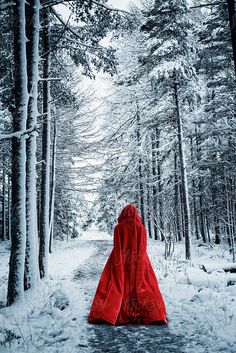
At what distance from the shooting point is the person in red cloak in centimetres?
474

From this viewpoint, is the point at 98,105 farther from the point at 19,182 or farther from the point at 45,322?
the point at 45,322

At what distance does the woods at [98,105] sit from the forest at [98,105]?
0.04 meters

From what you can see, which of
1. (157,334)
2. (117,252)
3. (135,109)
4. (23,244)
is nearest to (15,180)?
(23,244)

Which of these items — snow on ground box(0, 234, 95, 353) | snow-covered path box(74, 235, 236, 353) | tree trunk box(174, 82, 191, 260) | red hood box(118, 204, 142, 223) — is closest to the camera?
snow-covered path box(74, 235, 236, 353)

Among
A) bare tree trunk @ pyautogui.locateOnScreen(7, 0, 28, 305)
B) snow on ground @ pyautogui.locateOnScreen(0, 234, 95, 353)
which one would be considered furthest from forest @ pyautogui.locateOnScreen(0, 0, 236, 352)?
snow on ground @ pyautogui.locateOnScreen(0, 234, 95, 353)

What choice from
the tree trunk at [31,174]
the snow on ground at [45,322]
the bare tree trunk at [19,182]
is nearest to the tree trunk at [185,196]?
the snow on ground at [45,322]

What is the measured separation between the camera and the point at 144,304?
4773mm

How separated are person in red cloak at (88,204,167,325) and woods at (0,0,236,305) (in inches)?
82.7

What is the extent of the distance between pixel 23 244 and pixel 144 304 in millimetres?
2827

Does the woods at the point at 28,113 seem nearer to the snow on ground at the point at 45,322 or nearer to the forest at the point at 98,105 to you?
the forest at the point at 98,105

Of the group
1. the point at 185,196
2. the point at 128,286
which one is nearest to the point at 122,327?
Result: the point at 128,286

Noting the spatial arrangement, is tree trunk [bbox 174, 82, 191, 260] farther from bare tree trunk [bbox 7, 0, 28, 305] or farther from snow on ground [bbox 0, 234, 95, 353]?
bare tree trunk [bbox 7, 0, 28, 305]

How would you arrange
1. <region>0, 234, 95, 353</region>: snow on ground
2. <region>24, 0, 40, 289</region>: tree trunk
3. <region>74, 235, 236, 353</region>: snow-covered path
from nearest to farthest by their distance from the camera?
<region>74, 235, 236, 353</region>: snow-covered path, <region>0, 234, 95, 353</region>: snow on ground, <region>24, 0, 40, 289</region>: tree trunk

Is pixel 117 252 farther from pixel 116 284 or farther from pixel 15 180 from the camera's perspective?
pixel 15 180
